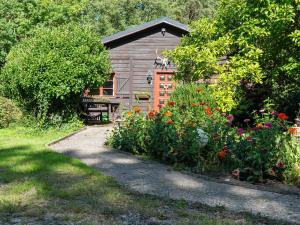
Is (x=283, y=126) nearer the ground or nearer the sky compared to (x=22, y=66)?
nearer the ground

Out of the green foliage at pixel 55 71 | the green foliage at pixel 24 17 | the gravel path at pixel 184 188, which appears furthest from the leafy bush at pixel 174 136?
the green foliage at pixel 24 17

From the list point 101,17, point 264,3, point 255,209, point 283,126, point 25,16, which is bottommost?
point 255,209

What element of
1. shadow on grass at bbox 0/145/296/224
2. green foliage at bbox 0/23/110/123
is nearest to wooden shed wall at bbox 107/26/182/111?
green foliage at bbox 0/23/110/123

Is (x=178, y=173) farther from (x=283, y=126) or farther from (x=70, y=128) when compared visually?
(x=70, y=128)

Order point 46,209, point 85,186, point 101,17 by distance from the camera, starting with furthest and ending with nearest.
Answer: point 101,17 → point 85,186 → point 46,209

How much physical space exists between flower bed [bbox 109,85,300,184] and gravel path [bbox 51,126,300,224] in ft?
1.35

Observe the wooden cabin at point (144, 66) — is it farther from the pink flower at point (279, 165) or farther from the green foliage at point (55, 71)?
the pink flower at point (279, 165)

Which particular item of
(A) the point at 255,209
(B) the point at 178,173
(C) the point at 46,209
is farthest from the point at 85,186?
(A) the point at 255,209

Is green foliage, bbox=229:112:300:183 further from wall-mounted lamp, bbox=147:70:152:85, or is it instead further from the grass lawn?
wall-mounted lamp, bbox=147:70:152:85

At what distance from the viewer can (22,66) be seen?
1411 cm

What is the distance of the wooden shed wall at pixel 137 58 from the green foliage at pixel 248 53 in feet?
19.4

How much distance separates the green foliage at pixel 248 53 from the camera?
483 inches

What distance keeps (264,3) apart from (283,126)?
5324 millimetres

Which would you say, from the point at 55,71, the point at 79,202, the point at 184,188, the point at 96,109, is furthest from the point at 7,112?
the point at 79,202
